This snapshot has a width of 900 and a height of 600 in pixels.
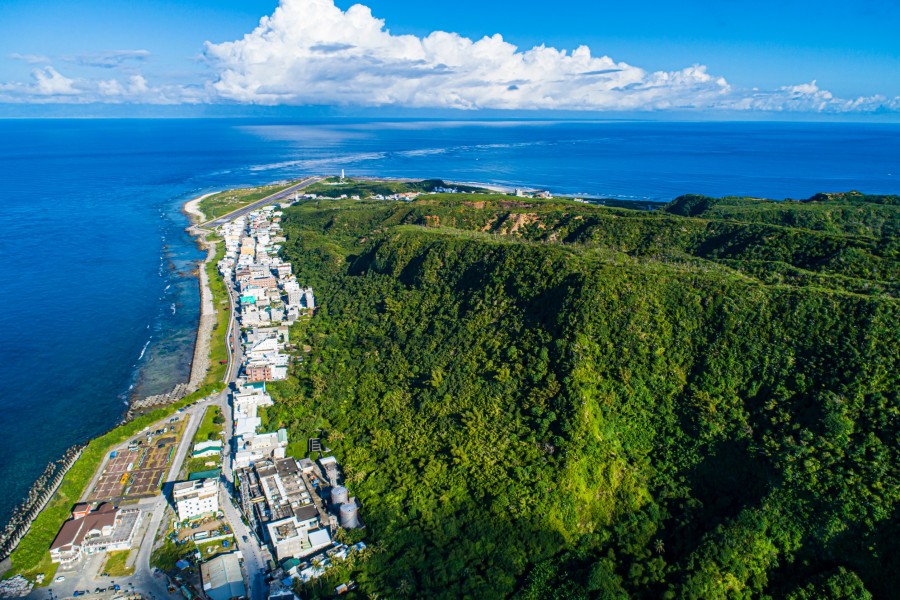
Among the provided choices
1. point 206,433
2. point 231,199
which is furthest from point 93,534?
point 231,199

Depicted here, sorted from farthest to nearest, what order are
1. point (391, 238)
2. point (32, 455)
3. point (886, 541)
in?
point (391, 238), point (32, 455), point (886, 541)

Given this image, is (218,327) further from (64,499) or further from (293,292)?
(64,499)

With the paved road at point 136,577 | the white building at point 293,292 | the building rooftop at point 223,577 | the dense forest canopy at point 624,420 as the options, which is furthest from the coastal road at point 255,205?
the building rooftop at point 223,577

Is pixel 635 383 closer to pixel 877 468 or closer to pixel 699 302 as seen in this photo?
pixel 699 302

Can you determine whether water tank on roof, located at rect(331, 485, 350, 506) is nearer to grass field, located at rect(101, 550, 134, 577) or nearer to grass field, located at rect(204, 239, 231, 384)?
grass field, located at rect(101, 550, 134, 577)

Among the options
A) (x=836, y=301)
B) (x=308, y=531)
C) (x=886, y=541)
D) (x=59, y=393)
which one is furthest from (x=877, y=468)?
(x=59, y=393)

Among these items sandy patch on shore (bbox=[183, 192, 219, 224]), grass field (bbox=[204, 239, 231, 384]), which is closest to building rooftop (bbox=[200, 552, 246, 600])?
grass field (bbox=[204, 239, 231, 384])
